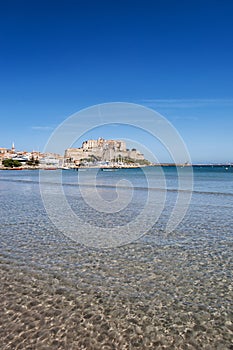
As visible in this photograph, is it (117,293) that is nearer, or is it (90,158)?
(117,293)

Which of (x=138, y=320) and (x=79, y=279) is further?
(x=79, y=279)

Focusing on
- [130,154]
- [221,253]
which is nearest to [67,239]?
[221,253]

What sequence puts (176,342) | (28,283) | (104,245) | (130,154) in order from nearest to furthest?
(176,342) → (28,283) → (104,245) → (130,154)

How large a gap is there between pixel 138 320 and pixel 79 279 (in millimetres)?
1960

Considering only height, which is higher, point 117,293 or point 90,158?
point 90,158

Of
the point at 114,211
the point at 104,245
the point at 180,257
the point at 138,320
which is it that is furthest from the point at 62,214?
the point at 138,320

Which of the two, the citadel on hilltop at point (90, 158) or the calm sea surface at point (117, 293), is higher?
the citadel on hilltop at point (90, 158)

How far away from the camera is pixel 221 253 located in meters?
8.28

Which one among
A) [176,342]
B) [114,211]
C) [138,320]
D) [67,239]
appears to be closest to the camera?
[176,342]

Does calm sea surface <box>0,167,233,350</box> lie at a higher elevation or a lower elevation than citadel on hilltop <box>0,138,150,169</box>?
lower

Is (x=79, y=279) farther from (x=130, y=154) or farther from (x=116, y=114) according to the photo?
(x=130, y=154)

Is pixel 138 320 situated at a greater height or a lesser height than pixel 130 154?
lesser

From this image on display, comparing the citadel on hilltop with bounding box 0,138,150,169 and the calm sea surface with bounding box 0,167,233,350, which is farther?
the citadel on hilltop with bounding box 0,138,150,169

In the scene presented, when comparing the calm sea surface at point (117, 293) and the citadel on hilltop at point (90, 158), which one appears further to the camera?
the citadel on hilltop at point (90, 158)
